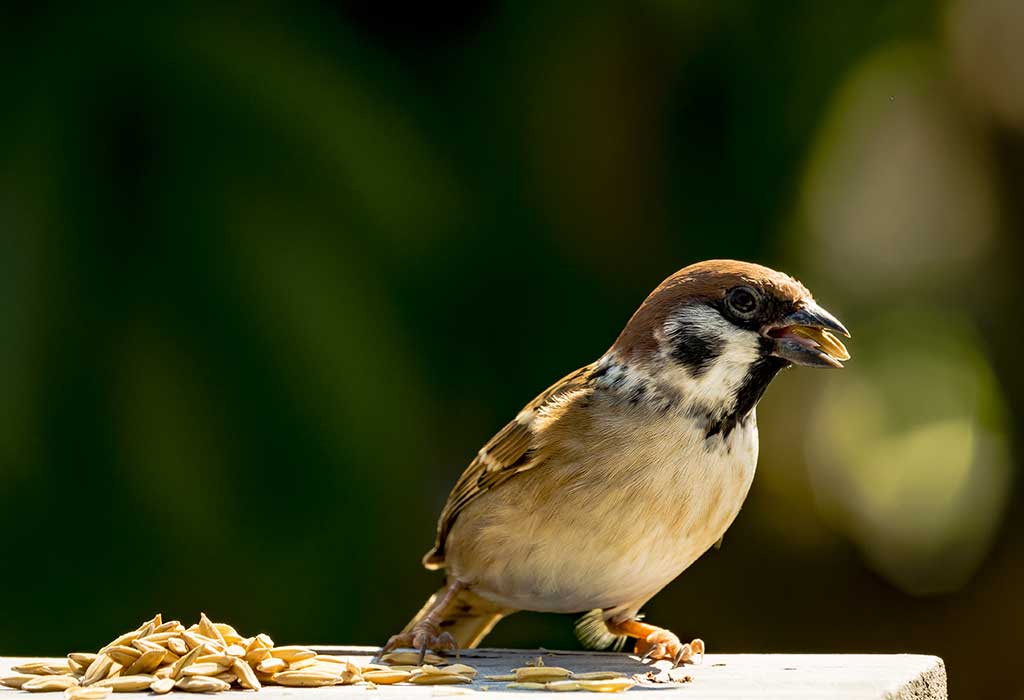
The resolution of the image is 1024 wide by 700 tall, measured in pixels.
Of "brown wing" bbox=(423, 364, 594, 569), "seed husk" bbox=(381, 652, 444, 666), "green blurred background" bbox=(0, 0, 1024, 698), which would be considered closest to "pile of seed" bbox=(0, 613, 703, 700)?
"seed husk" bbox=(381, 652, 444, 666)

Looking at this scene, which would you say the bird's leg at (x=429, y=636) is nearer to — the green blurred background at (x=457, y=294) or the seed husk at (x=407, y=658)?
the seed husk at (x=407, y=658)

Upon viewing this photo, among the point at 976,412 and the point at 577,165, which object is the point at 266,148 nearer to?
the point at 577,165

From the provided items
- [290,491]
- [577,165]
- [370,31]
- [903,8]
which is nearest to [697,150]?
[577,165]

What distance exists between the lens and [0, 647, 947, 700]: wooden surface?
2.37m

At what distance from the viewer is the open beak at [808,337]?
274 cm

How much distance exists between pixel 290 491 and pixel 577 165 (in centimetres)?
139

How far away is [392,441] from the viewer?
4477 millimetres

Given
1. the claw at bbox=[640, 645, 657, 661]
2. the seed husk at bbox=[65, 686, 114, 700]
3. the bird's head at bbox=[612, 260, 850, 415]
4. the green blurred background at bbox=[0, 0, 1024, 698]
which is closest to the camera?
the seed husk at bbox=[65, 686, 114, 700]

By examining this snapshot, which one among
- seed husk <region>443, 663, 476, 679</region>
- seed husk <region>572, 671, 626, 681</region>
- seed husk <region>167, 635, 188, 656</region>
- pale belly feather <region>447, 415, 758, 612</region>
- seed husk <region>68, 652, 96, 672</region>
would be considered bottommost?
seed husk <region>572, 671, 626, 681</region>

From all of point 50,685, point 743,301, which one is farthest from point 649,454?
point 50,685

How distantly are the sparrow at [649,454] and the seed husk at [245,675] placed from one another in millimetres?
492

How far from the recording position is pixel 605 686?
2.48 metres

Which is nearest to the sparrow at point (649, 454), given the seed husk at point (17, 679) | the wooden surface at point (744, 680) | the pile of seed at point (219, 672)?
the wooden surface at point (744, 680)

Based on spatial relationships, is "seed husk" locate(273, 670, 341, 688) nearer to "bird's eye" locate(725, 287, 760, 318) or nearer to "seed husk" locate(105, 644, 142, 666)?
"seed husk" locate(105, 644, 142, 666)
